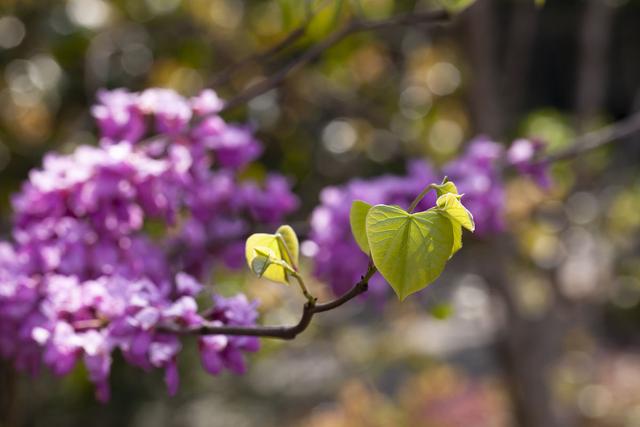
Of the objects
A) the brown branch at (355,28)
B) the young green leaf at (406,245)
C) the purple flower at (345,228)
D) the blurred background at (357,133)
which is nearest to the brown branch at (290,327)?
the young green leaf at (406,245)

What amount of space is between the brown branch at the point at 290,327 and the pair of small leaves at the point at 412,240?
0.05 feet

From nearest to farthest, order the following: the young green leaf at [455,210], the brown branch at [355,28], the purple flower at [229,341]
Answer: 1. the young green leaf at [455,210]
2. the purple flower at [229,341]
3. the brown branch at [355,28]

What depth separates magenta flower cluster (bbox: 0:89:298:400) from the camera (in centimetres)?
56

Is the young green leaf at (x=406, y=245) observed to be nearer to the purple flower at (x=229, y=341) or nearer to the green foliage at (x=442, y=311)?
the purple flower at (x=229, y=341)

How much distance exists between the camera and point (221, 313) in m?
0.56

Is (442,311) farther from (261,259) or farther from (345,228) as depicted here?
(261,259)

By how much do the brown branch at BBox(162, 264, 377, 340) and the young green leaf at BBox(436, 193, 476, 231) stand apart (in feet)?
0.17

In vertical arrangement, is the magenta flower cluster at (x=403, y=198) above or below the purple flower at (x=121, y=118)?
below

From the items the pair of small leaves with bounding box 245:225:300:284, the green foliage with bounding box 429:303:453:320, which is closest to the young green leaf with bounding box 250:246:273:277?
the pair of small leaves with bounding box 245:225:300:284

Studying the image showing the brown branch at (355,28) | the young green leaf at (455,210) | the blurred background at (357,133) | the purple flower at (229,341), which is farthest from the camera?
the blurred background at (357,133)

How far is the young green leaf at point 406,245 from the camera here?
0.42 m

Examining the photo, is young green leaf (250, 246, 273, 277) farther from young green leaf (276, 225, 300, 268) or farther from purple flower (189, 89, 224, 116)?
purple flower (189, 89, 224, 116)

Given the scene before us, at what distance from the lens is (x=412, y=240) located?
16.5 inches

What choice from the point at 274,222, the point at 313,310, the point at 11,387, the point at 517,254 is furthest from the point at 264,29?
the point at 313,310
